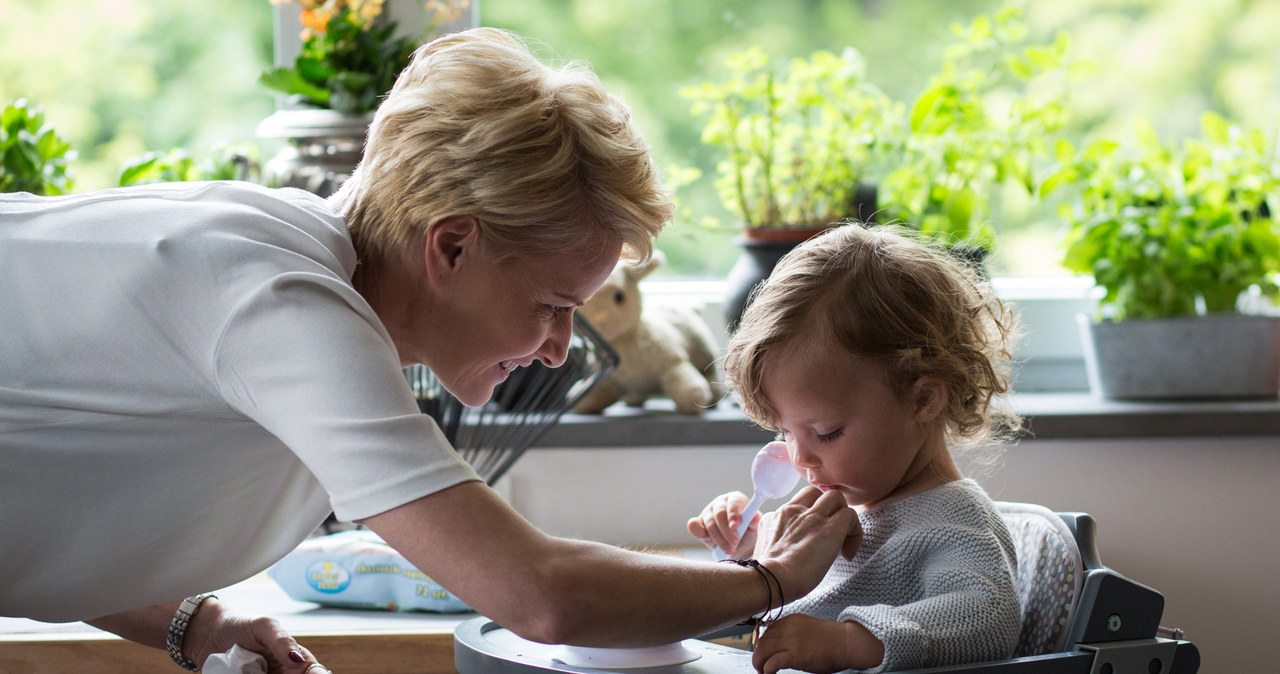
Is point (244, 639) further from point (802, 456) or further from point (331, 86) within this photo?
point (331, 86)

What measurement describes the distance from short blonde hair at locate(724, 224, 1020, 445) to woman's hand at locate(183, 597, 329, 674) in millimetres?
507

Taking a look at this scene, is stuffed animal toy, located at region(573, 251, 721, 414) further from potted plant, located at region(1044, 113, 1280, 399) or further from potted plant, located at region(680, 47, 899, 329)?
potted plant, located at region(1044, 113, 1280, 399)

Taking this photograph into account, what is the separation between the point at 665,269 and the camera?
224 centimetres

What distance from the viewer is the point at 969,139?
6.80 feet

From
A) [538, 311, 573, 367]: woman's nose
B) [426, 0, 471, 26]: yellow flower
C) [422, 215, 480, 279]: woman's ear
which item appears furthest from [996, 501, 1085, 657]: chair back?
[426, 0, 471, 26]: yellow flower

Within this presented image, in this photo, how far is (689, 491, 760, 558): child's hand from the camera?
1195 mm

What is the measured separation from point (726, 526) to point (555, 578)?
0.46 metres

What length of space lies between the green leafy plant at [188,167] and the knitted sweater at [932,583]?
49.9 inches

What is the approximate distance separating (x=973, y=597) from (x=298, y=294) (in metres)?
0.60

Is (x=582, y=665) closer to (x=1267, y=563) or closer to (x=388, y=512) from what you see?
(x=388, y=512)

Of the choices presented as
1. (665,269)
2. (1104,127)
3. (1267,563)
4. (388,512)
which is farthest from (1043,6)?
(388,512)

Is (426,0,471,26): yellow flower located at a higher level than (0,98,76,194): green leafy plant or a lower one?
higher

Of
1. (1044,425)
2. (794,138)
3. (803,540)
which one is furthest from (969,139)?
(803,540)

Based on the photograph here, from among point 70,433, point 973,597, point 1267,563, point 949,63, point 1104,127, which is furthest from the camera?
point 1104,127
